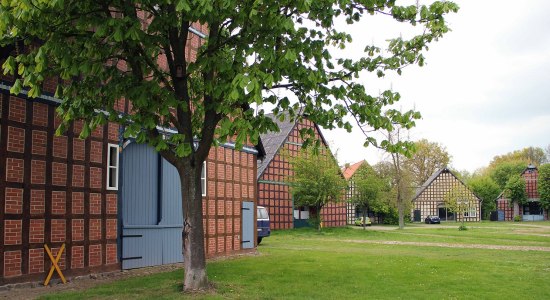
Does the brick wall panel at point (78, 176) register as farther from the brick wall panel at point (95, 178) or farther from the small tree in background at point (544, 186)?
the small tree in background at point (544, 186)

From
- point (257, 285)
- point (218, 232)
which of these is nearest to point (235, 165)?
point (218, 232)

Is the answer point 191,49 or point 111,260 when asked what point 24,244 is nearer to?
point 111,260

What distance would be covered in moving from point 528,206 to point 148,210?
225ft

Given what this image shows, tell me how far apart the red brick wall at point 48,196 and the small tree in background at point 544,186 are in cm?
6531

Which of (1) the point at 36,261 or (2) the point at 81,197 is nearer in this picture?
(1) the point at 36,261

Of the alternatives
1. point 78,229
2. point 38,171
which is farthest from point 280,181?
point 38,171

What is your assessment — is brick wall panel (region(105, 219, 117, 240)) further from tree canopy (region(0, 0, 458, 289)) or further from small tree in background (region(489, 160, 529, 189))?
small tree in background (region(489, 160, 529, 189))

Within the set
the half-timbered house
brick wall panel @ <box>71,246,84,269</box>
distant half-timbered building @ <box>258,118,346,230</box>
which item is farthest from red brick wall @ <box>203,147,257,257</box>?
distant half-timbered building @ <box>258,118,346,230</box>

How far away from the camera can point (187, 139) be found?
982 cm

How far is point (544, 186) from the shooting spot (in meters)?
66.2

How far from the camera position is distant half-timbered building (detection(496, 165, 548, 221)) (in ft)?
227

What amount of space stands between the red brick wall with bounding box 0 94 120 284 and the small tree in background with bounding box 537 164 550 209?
2571 inches

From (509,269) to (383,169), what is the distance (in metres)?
29.2

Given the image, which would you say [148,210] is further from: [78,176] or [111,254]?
[78,176]
